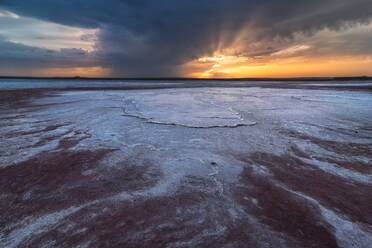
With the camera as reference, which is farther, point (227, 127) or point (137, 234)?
point (227, 127)

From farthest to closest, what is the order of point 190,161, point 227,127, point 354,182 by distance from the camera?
1. point 227,127
2. point 190,161
3. point 354,182

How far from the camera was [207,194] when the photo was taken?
2.32m

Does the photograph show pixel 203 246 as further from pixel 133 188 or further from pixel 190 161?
pixel 190 161

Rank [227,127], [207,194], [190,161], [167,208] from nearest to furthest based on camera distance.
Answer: [167,208] < [207,194] < [190,161] < [227,127]

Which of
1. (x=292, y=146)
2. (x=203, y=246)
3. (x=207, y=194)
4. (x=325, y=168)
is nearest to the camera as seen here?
(x=203, y=246)

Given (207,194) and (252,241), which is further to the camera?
(207,194)

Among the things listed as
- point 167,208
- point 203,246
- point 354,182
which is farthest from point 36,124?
point 354,182

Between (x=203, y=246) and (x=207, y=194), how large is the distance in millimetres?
780

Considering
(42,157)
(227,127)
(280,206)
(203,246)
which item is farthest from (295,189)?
(42,157)

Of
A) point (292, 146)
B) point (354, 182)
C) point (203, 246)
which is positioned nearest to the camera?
point (203, 246)

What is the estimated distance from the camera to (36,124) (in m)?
5.66

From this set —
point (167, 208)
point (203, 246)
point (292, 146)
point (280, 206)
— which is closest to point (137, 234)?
point (167, 208)

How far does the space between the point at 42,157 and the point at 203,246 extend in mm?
3378

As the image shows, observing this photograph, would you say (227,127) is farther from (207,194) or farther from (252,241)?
(252,241)
